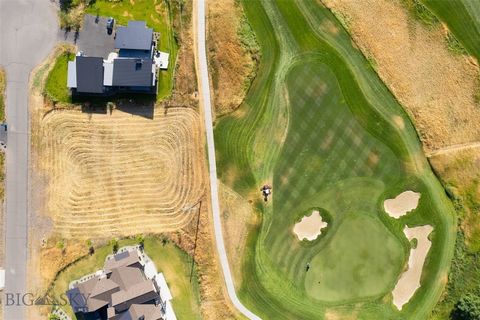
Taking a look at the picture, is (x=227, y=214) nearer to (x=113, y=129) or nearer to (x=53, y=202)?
(x=113, y=129)

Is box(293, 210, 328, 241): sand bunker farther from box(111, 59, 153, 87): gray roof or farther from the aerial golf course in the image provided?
box(111, 59, 153, 87): gray roof

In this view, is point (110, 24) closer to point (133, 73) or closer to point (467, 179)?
point (133, 73)

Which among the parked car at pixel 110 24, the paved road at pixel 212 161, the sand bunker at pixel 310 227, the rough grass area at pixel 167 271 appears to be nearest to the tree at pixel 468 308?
the sand bunker at pixel 310 227

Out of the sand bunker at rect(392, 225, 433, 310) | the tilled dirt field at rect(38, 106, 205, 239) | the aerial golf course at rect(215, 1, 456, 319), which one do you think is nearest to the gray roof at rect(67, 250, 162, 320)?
the tilled dirt field at rect(38, 106, 205, 239)

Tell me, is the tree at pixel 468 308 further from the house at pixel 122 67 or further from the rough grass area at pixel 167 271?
the house at pixel 122 67

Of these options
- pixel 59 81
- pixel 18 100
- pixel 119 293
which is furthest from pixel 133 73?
pixel 119 293

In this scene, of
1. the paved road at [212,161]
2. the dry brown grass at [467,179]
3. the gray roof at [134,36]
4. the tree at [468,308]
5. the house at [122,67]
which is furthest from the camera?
the dry brown grass at [467,179]
